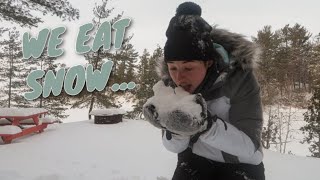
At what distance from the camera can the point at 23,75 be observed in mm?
29875

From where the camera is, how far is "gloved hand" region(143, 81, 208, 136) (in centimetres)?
141

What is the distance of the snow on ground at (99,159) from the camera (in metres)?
6.41

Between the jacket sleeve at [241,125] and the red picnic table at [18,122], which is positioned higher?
the jacket sleeve at [241,125]

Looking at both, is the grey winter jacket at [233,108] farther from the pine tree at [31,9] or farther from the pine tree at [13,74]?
the pine tree at [13,74]

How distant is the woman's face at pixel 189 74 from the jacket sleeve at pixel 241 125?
0.17 metres

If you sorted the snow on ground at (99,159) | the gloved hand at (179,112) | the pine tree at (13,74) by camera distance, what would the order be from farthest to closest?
the pine tree at (13,74), the snow on ground at (99,159), the gloved hand at (179,112)

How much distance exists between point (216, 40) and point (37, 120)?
10.8 m

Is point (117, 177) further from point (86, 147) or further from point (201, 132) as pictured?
point (201, 132)

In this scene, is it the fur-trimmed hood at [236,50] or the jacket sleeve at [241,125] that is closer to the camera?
the jacket sleeve at [241,125]

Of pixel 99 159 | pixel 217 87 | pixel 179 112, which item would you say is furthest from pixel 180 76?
pixel 99 159

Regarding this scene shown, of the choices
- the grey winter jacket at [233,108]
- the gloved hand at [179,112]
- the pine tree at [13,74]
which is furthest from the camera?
the pine tree at [13,74]

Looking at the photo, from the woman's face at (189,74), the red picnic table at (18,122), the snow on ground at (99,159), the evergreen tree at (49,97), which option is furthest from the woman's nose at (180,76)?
the evergreen tree at (49,97)

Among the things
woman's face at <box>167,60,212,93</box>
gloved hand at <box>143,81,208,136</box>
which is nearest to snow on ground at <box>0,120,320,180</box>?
woman's face at <box>167,60,212,93</box>

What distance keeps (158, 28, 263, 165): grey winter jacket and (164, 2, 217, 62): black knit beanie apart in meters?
0.13
